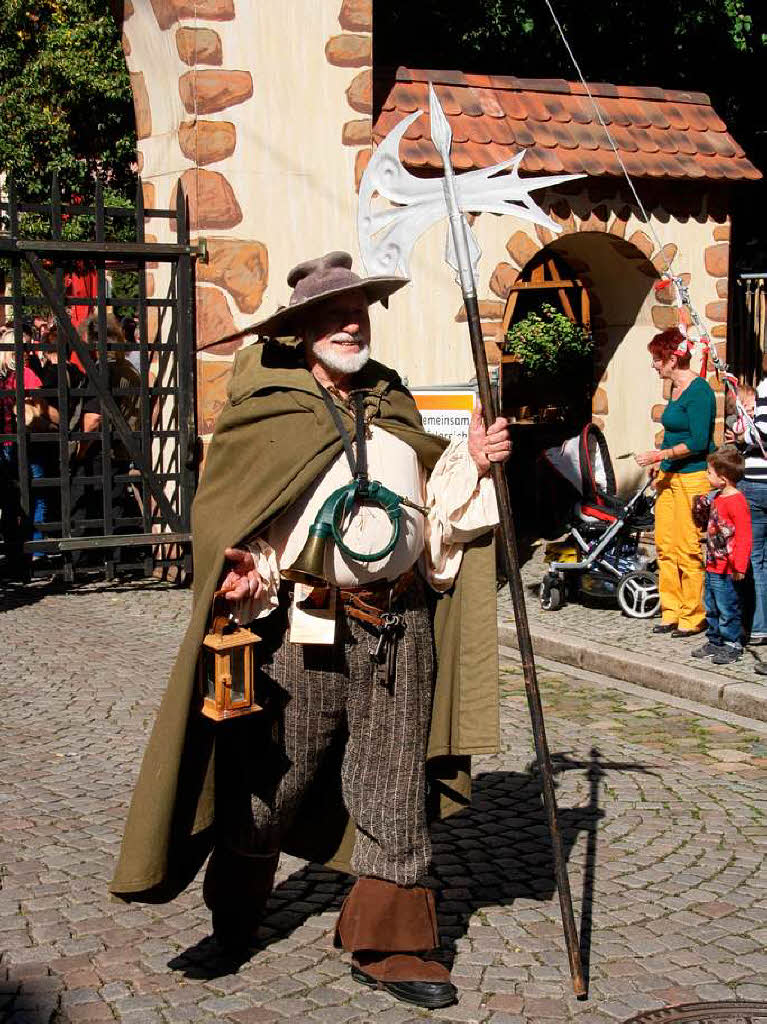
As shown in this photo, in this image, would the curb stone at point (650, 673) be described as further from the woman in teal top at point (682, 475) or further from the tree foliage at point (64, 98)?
the tree foliage at point (64, 98)

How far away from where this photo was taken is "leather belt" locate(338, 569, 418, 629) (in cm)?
366

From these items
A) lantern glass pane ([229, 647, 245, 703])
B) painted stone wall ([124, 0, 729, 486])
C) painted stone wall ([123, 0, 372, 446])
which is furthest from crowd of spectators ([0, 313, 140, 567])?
lantern glass pane ([229, 647, 245, 703])

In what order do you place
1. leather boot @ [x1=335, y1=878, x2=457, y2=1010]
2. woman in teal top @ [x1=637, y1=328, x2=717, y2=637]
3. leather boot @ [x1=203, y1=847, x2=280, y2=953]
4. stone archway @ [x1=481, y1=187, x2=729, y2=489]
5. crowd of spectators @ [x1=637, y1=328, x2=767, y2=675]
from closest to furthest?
1. leather boot @ [x1=335, y1=878, x2=457, y2=1010]
2. leather boot @ [x1=203, y1=847, x2=280, y2=953]
3. crowd of spectators @ [x1=637, y1=328, x2=767, y2=675]
4. woman in teal top @ [x1=637, y1=328, x2=717, y2=637]
5. stone archway @ [x1=481, y1=187, x2=729, y2=489]

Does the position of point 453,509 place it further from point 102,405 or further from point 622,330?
point 622,330

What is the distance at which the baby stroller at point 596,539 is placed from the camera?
8.90 meters

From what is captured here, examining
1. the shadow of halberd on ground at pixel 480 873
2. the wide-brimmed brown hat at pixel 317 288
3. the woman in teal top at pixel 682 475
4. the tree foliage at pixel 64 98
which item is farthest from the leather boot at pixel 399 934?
the tree foliage at pixel 64 98

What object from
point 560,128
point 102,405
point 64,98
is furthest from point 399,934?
point 64,98

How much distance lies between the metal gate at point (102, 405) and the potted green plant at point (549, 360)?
9.04 feet

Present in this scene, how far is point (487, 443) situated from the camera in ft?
12.1

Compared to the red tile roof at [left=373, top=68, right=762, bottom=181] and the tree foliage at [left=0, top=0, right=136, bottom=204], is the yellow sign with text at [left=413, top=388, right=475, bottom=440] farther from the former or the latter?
the tree foliage at [left=0, top=0, right=136, bottom=204]

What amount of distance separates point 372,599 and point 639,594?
5408mm

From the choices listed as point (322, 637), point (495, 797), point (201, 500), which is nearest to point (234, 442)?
point (201, 500)

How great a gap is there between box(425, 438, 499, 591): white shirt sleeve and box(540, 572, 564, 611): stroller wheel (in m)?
5.34

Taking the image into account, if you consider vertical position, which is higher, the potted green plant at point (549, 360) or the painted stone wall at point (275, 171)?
the painted stone wall at point (275, 171)
